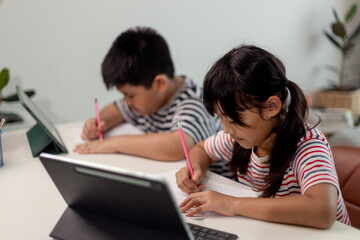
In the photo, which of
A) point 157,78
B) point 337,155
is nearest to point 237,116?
point 337,155

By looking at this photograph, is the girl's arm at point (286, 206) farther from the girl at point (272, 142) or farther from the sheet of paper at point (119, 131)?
the sheet of paper at point (119, 131)

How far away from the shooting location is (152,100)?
1.48 meters

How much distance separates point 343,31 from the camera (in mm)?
2971

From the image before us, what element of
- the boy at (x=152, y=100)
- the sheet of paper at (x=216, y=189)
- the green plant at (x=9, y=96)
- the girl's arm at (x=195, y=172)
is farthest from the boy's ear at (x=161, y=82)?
the green plant at (x=9, y=96)

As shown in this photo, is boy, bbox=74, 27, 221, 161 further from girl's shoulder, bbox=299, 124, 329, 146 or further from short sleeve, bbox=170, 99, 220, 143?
girl's shoulder, bbox=299, 124, 329, 146

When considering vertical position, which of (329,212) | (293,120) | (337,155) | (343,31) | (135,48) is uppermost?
(135,48)

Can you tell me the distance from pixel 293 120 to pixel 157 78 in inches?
25.1

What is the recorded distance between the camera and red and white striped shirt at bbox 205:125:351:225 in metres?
0.86

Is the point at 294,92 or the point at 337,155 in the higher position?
the point at 294,92

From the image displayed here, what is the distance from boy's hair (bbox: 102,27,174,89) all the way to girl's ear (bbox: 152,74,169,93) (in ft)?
0.05

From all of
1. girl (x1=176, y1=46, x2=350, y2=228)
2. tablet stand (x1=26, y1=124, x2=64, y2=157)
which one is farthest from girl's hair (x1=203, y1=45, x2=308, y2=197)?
tablet stand (x1=26, y1=124, x2=64, y2=157)

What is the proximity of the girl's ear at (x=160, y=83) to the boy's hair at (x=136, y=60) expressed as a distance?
0.02 metres

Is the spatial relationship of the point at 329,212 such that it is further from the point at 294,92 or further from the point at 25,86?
the point at 25,86

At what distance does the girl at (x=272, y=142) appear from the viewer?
82cm
